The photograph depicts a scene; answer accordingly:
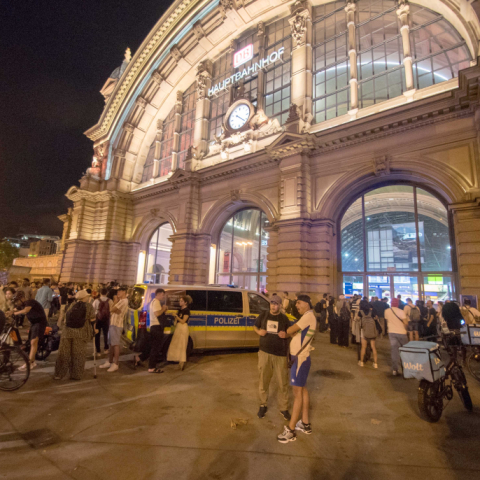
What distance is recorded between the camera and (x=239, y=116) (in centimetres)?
2161

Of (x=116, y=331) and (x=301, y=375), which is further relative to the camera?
(x=116, y=331)

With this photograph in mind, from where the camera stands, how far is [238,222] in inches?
825

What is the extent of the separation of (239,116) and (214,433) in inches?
837

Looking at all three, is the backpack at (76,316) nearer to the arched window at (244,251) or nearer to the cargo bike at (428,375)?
the cargo bike at (428,375)

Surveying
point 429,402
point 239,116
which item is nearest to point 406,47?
point 239,116

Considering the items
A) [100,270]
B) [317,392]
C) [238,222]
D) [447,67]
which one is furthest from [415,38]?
[100,270]

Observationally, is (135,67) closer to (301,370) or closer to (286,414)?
(301,370)

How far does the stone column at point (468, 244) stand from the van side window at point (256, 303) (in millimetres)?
8172

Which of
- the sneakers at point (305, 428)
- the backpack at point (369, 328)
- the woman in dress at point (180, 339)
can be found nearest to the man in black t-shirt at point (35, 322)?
the woman in dress at point (180, 339)

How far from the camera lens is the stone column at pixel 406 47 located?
15.0m

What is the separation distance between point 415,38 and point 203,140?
15.1 m

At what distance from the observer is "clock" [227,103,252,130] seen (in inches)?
830

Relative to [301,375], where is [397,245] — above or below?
above

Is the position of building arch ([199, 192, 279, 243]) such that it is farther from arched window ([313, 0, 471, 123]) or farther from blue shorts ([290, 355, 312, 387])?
blue shorts ([290, 355, 312, 387])
